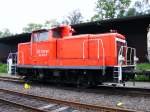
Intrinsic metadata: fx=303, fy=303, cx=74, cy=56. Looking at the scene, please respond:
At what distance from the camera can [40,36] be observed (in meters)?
16.8

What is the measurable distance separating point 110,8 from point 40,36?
48.5 metres

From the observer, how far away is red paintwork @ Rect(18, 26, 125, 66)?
13.6 meters

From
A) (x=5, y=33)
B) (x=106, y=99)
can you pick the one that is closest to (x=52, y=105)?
(x=106, y=99)

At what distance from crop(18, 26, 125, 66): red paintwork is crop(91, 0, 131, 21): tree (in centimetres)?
4684

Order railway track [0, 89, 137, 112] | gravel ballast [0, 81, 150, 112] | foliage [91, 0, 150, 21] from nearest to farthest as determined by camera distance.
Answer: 1. railway track [0, 89, 137, 112]
2. gravel ballast [0, 81, 150, 112]
3. foliage [91, 0, 150, 21]

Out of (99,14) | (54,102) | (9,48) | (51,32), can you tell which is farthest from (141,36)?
(99,14)

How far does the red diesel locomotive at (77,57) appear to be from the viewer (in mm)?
13531

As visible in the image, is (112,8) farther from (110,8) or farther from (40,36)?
(40,36)

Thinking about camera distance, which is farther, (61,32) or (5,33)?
(5,33)

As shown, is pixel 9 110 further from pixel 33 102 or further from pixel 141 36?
pixel 141 36

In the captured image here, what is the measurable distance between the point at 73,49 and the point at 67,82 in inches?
70.4

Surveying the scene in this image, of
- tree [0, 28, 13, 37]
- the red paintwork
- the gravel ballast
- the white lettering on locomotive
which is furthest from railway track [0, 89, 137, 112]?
tree [0, 28, 13, 37]

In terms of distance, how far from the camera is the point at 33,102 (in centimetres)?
1120

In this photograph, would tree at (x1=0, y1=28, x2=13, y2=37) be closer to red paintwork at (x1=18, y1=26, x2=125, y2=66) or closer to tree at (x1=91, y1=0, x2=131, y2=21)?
tree at (x1=91, y1=0, x2=131, y2=21)
